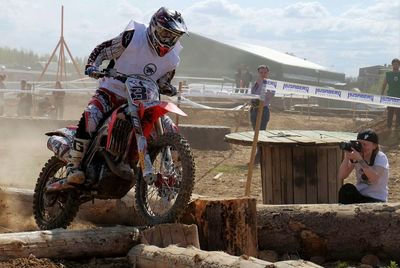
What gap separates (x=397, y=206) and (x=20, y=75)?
96.3 ft

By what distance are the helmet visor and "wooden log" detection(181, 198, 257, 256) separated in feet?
4.27

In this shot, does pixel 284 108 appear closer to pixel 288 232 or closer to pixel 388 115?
pixel 388 115

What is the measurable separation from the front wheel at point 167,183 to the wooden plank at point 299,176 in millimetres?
2332

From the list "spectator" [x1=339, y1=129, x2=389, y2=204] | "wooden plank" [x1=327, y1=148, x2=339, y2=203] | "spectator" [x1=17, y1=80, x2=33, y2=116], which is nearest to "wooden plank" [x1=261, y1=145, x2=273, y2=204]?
"wooden plank" [x1=327, y1=148, x2=339, y2=203]

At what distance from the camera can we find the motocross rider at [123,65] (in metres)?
5.74

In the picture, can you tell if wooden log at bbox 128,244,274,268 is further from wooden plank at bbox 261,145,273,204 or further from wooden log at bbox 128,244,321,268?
wooden plank at bbox 261,145,273,204

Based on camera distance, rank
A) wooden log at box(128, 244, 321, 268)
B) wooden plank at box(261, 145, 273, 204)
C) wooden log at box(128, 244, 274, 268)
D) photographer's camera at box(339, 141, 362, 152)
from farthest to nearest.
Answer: wooden plank at box(261, 145, 273, 204)
photographer's camera at box(339, 141, 362, 152)
wooden log at box(128, 244, 274, 268)
wooden log at box(128, 244, 321, 268)

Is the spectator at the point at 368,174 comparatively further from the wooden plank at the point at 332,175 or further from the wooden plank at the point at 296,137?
the wooden plank at the point at 332,175

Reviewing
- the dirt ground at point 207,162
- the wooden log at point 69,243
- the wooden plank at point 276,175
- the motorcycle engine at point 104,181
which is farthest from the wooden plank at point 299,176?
the wooden log at point 69,243

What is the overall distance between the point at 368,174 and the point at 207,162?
6343mm

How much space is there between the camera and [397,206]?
5750 mm

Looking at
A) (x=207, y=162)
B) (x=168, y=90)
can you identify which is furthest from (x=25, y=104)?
(x=168, y=90)

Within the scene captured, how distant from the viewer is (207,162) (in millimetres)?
12688

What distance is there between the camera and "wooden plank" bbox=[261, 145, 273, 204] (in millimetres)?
7625
